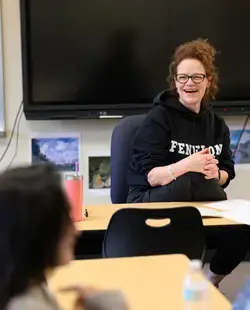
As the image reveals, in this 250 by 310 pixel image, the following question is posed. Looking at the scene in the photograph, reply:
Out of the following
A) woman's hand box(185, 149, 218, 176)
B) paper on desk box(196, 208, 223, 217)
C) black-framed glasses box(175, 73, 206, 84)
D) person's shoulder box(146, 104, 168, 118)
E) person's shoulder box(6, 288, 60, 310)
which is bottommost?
paper on desk box(196, 208, 223, 217)

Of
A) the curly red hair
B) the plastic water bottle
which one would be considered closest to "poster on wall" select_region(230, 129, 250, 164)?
the curly red hair

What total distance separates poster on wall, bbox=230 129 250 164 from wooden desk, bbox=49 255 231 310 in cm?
191

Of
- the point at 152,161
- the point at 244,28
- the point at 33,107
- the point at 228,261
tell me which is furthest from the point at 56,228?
the point at 244,28

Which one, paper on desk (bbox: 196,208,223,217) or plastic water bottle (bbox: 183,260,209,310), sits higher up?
plastic water bottle (bbox: 183,260,209,310)

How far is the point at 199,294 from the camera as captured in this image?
105 cm

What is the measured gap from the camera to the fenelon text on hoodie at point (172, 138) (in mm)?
2299

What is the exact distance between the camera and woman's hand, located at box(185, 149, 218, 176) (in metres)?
2.13

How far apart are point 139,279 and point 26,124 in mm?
1920

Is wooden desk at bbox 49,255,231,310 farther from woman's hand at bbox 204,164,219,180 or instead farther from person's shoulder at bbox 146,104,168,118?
person's shoulder at bbox 146,104,168,118

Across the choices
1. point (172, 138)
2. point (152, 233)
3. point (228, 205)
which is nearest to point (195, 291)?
point (152, 233)

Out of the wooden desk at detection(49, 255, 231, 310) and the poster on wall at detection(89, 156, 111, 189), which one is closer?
the wooden desk at detection(49, 255, 231, 310)

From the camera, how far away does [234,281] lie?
118 inches

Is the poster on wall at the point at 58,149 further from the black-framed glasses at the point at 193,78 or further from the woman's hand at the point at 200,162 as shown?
the woman's hand at the point at 200,162

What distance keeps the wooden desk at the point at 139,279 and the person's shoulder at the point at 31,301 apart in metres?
0.36
